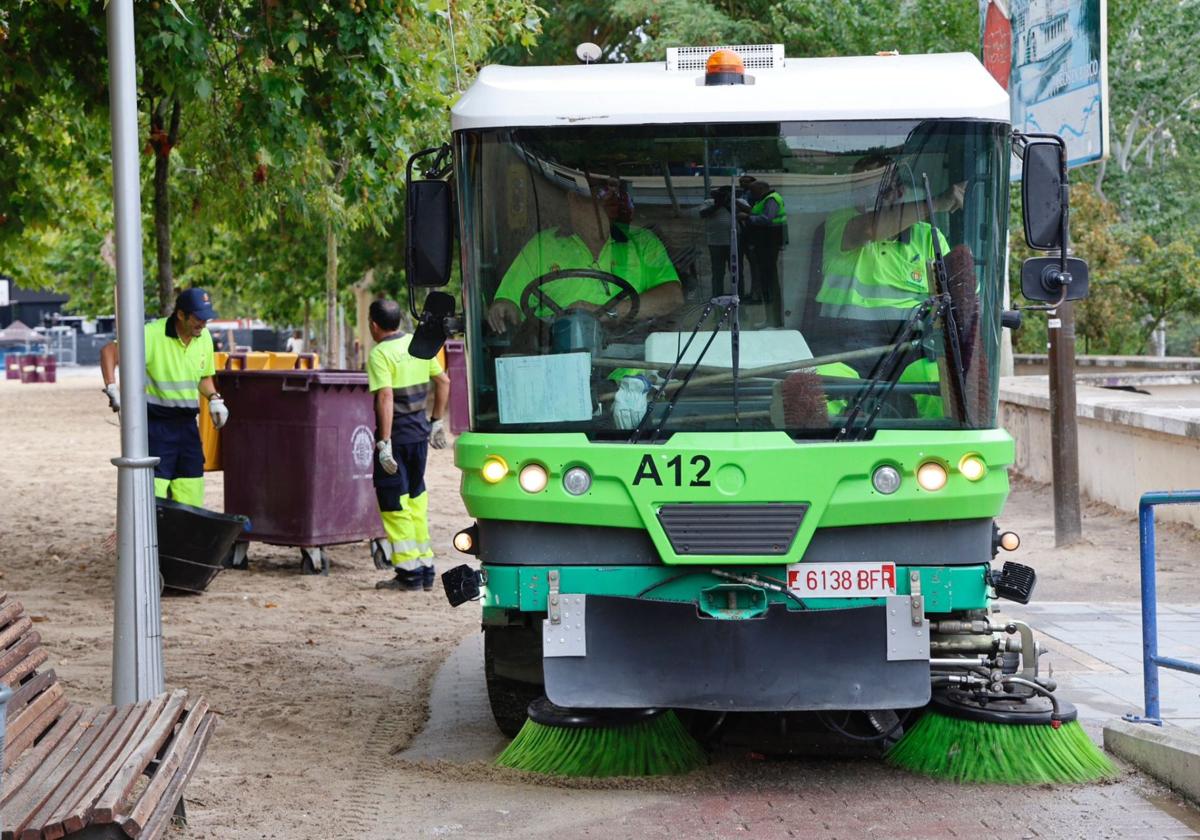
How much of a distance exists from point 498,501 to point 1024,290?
2.11 m

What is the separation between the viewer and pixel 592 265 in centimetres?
601

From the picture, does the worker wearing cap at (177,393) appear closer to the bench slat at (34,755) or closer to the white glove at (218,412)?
the white glove at (218,412)

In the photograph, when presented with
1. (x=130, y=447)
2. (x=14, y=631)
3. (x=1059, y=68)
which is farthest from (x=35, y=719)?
(x=1059, y=68)

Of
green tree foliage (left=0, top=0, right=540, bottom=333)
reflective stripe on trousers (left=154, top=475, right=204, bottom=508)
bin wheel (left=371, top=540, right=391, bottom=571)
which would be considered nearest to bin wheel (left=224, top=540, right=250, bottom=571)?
bin wheel (left=371, top=540, right=391, bottom=571)

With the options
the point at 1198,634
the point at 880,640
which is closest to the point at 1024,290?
the point at 880,640

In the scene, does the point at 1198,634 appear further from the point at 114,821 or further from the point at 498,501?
the point at 114,821

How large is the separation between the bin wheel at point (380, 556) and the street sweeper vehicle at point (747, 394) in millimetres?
5515

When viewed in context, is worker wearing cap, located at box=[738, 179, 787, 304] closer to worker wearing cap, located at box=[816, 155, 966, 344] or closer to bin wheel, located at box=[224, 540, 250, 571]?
worker wearing cap, located at box=[816, 155, 966, 344]

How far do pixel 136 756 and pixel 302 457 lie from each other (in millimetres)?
6405

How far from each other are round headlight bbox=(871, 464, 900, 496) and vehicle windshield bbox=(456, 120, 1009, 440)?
0.22 metres

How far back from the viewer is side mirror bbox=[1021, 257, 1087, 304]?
19.8ft

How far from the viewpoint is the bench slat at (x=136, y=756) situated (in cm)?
412

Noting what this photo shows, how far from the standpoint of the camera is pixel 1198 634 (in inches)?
342

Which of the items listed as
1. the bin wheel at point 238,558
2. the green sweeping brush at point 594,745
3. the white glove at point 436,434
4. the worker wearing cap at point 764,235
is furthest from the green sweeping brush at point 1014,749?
the bin wheel at point 238,558
